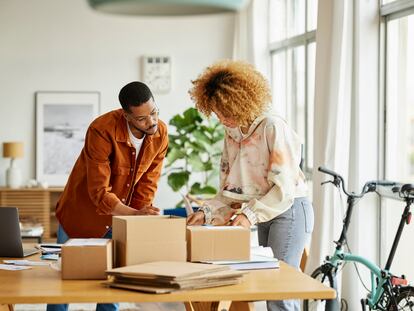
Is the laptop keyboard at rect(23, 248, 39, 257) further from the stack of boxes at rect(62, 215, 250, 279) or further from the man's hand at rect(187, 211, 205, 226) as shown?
the man's hand at rect(187, 211, 205, 226)

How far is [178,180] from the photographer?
786 centimetres

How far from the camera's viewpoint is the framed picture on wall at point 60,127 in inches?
358

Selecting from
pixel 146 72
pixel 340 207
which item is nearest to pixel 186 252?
pixel 340 207

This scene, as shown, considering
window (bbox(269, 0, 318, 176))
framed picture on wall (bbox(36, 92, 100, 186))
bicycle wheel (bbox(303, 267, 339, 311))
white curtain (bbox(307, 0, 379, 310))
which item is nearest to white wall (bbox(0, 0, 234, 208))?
framed picture on wall (bbox(36, 92, 100, 186))

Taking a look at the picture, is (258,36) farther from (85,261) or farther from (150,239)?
(85,261)

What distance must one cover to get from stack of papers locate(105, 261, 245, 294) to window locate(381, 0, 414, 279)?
2421 millimetres

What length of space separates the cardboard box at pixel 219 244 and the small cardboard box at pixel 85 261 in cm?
34

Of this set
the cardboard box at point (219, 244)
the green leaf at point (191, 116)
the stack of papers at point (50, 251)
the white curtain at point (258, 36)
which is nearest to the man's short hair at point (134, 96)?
the stack of papers at point (50, 251)

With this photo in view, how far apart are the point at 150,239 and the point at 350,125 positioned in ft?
8.70

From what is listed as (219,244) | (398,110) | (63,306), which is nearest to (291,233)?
(219,244)

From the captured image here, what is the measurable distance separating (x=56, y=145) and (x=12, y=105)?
2.19 ft

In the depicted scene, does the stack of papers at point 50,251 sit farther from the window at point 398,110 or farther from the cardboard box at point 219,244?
the window at point 398,110

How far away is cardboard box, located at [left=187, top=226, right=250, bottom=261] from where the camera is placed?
117 inches

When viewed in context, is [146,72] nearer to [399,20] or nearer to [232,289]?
[399,20]
